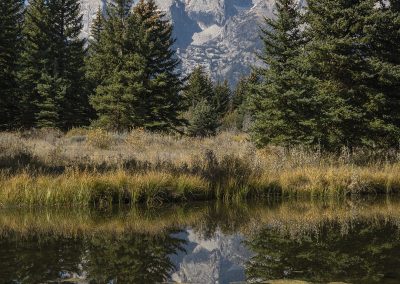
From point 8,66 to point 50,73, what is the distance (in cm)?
330

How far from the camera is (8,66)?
29672 millimetres

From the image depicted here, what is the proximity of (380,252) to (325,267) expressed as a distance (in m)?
1.12

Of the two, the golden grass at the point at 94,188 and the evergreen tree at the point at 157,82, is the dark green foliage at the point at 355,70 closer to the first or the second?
the golden grass at the point at 94,188

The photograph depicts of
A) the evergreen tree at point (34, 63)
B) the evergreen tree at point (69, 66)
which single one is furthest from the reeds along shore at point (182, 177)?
the evergreen tree at point (34, 63)

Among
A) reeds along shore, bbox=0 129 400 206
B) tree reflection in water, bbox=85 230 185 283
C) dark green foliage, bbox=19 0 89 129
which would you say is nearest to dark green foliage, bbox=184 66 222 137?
dark green foliage, bbox=19 0 89 129

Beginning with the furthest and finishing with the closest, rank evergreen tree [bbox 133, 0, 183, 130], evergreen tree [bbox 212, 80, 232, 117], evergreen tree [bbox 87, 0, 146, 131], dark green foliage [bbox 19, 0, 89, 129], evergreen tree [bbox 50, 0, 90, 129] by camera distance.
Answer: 1. evergreen tree [bbox 212, 80, 232, 117]
2. evergreen tree [bbox 50, 0, 90, 129]
3. dark green foliage [bbox 19, 0, 89, 129]
4. evergreen tree [bbox 133, 0, 183, 130]
5. evergreen tree [bbox 87, 0, 146, 131]

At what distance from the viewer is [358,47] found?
17.1 metres

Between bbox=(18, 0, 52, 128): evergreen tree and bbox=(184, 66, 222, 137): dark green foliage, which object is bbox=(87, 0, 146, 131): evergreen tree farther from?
bbox=(184, 66, 222, 137): dark green foliage

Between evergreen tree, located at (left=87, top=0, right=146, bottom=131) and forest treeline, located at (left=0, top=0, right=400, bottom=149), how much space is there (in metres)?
0.07

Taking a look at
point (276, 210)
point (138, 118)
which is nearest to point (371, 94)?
point (276, 210)

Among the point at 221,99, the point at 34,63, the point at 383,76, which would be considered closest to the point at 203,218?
the point at 383,76

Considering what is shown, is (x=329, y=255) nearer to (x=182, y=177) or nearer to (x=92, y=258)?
(x=92, y=258)

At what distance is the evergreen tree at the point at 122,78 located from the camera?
1098 inches

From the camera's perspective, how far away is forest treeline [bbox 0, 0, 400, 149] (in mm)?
16719
